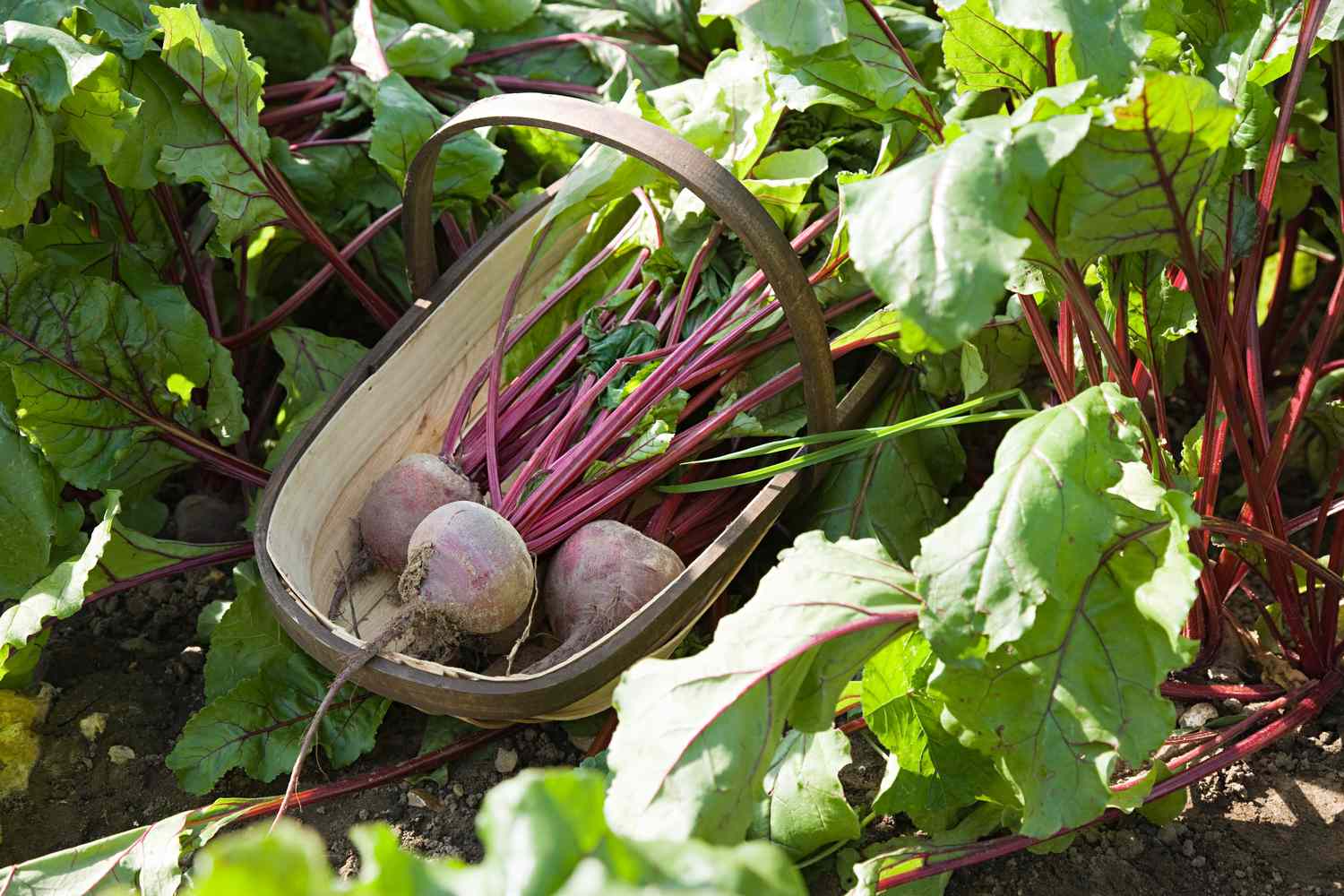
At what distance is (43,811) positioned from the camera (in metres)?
1.97

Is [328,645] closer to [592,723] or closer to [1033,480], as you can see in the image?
[592,723]

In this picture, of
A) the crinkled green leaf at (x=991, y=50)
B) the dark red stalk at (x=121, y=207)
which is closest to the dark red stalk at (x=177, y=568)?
the dark red stalk at (x=121, y=207)

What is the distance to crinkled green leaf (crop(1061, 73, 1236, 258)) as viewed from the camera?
53.8 inches

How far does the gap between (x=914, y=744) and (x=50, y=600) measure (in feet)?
4.22

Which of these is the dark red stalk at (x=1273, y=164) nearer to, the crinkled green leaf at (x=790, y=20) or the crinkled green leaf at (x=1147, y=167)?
the crinkled green leaf at (x=1147, y=167)

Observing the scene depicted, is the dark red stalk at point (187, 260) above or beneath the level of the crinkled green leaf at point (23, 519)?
above

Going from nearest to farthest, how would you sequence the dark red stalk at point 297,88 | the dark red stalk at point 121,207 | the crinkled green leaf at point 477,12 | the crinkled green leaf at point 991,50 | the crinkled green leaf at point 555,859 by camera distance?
the crinkled green leaf at point 555,859, the crinkled green leaf at point 991,50, the dark red stalk at point 121,207, the dark red stalk at point 297,88, the crinkled green leaf at point 477,12

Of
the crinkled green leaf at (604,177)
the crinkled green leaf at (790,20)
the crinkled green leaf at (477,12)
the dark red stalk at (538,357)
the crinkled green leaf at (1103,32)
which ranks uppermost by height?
the crinkled green leaf at (1103,32)

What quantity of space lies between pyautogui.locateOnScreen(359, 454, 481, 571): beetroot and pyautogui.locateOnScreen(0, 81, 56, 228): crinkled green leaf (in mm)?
733

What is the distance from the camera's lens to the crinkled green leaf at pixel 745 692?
1.33 m

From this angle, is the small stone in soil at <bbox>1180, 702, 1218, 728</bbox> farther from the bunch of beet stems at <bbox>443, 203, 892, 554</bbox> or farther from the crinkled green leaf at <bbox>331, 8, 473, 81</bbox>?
the crinkled green leaf at <bbox>331, 8, 473, 81</bbox>

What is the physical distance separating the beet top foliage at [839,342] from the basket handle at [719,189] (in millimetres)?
193

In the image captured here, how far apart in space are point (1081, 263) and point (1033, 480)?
0.39 m

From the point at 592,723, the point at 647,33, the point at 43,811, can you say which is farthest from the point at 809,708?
the point at 647,33
